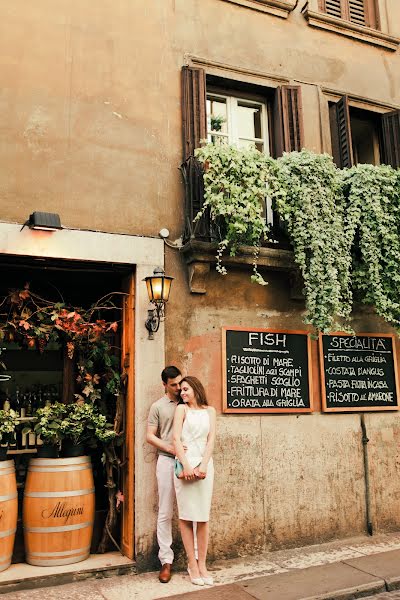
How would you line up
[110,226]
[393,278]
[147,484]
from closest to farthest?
1. [147,484]
2. [110,226]
3. [393,278]

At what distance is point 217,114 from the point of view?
710 centimetres

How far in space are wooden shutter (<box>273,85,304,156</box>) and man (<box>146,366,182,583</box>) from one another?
350 cm

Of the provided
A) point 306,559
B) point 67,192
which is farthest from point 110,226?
point 306,559

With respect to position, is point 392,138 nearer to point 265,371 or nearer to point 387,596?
point 265,371

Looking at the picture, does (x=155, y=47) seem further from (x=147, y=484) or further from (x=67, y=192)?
(x=147, y=484)

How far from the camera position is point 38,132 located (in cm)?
564

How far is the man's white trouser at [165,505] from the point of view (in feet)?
17.1

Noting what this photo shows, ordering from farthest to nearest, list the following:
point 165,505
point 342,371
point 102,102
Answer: point 342,371 < point 102,102 < point 165,505

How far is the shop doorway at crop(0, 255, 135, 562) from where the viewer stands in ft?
18.5

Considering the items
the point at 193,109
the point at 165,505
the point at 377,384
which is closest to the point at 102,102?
the point at 193,109

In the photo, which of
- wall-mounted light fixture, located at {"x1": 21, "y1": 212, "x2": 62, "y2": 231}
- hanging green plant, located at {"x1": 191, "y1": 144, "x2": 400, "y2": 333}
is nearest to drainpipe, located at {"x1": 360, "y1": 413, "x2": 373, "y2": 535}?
hanging green plant, located at {"x1": 191, "y1": 144, "x2": 400, "y2": 333}

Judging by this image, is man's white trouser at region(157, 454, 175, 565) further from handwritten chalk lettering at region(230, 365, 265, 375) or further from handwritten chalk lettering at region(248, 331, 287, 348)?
handwritten chalk lettering at region(248, 331, 287, 348)

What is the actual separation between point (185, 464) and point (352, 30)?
683 cm

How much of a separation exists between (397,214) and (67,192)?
4.06 m
